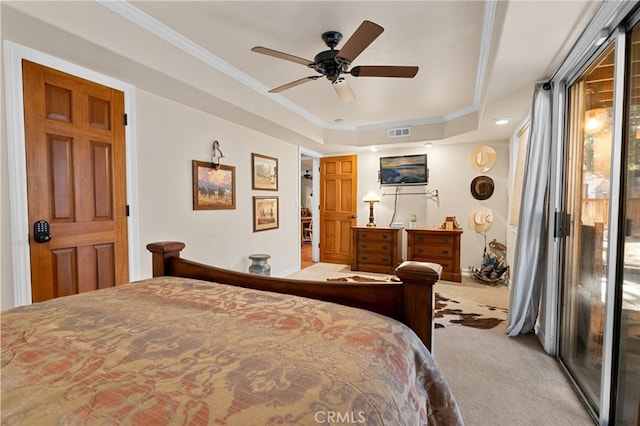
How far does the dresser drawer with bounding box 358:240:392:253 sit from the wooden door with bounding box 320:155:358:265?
563mm

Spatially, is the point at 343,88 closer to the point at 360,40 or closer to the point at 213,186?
the point at 360,40

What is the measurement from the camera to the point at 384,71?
232 centimetres

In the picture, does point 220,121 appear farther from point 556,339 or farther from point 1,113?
point 556,339

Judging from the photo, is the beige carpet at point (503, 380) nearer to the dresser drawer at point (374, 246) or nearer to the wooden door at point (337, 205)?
the dresser drawer at point (374, 246)

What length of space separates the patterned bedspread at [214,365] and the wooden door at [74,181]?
1191mm

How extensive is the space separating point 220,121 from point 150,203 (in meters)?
1.33

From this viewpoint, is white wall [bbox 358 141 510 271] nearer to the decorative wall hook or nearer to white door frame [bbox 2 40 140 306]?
the decorative wall hook

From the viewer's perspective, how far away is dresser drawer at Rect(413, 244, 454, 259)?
4703mm

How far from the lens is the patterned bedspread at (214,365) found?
2.00 feet

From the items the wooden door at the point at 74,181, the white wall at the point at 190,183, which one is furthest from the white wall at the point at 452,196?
the wooden door at the point at 74,181

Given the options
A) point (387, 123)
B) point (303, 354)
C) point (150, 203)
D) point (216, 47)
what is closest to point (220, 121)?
point (216, 47)

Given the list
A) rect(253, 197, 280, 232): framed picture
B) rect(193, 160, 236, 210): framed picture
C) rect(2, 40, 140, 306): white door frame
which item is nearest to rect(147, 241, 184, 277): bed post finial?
rect(2, 40, 140, 306): white door frame

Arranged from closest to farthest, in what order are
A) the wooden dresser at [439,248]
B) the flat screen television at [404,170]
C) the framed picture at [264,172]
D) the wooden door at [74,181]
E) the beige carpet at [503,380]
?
1. the beige carpet at [503,380]
2. the wooden door at [74,181]
3. the framed picture at [264,172]
4. the wooden dresser at [439,248]
5. the flat screen television at [404,170]

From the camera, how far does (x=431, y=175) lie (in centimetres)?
537
